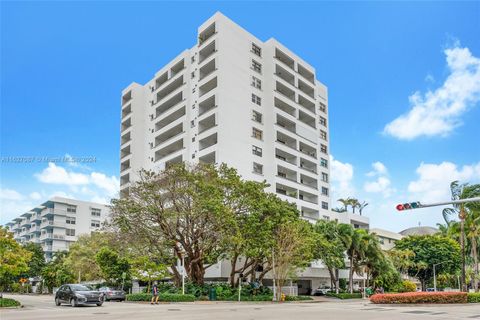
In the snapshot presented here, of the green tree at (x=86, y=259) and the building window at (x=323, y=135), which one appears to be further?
the building window at (x=323, y=135)

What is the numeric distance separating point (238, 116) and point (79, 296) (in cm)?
3342

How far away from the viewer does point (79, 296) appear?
29.8m

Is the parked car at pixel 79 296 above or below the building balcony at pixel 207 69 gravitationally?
below

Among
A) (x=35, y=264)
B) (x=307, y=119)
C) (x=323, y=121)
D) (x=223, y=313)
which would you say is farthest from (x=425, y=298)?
(x=35, y=264)

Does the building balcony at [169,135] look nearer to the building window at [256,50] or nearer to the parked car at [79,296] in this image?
the building window at [256,50]

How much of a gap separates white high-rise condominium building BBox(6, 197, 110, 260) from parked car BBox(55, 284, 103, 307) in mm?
72511

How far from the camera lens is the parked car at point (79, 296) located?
29.9 metres

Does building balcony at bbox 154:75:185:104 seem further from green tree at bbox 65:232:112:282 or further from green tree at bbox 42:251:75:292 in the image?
green tree at bbox 42:251:75:292

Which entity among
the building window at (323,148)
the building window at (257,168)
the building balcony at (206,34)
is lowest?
the building window at (257,168)

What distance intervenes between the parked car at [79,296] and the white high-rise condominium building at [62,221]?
72.5 m

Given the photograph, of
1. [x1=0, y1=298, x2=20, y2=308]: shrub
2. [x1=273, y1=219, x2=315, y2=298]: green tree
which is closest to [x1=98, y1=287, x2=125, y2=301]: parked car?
[x1=0, y1=298, x2=20, y2=308]: shrub

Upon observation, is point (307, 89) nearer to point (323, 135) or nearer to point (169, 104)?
point (323, 135)

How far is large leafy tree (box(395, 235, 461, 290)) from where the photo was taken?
75.4 m

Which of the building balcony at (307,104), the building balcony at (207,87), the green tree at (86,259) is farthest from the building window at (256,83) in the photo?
the green tree at (86,259)
